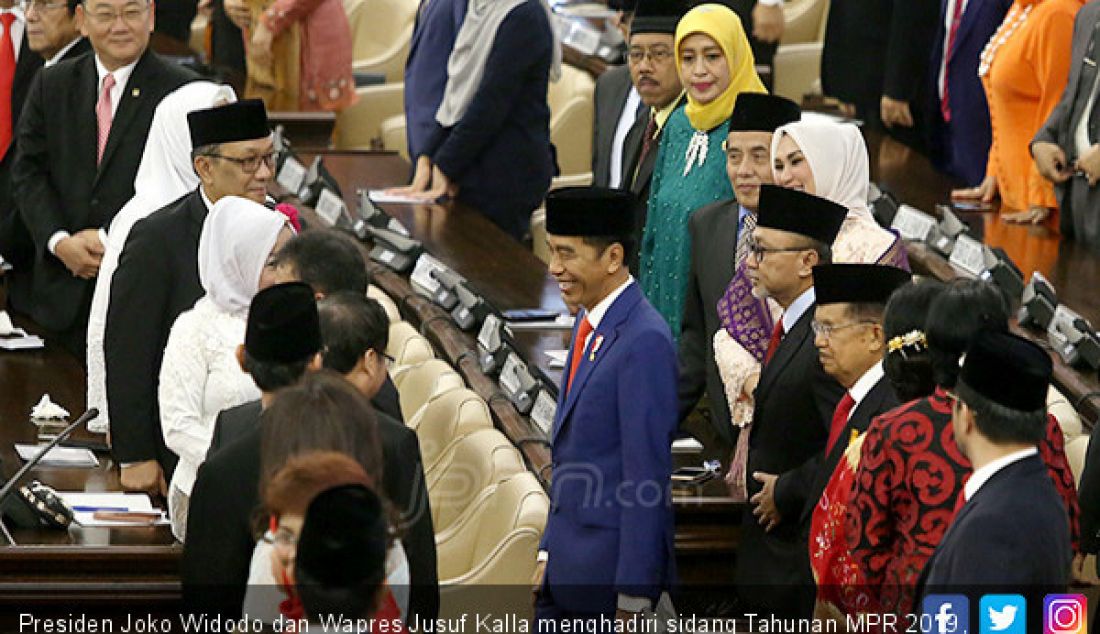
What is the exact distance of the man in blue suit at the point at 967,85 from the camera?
26.8 ft

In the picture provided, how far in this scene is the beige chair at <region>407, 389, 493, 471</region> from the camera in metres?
5.36

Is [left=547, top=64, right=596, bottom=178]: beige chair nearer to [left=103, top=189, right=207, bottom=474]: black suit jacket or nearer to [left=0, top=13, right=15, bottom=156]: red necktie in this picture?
[left=0, top=13, right=15, bottom=156]: red necktie

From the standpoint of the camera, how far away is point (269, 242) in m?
4.55

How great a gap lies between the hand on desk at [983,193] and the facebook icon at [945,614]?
4.18 metres

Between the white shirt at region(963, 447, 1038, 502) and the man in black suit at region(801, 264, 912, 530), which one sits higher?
the white shirt at region(963, 447, 1038, 502)

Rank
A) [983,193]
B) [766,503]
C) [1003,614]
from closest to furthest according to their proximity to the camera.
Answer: [1003,614] < [766,503] < [983,193]

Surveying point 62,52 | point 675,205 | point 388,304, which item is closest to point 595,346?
point 675,205

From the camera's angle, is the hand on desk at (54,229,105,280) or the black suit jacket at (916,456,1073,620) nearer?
the black suit jacket at (916,456,1073,620)

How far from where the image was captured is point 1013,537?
11.2 ft

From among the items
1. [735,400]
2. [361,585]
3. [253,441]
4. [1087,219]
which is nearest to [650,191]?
[735,400]

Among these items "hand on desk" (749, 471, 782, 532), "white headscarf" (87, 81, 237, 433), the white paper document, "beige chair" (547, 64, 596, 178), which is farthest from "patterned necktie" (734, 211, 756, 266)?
"beige chair" (547, 64, 596, 178)

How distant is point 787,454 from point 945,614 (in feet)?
3.60

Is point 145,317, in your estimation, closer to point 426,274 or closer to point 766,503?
point 766,503

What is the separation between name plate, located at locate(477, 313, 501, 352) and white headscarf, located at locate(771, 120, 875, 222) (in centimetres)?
114
